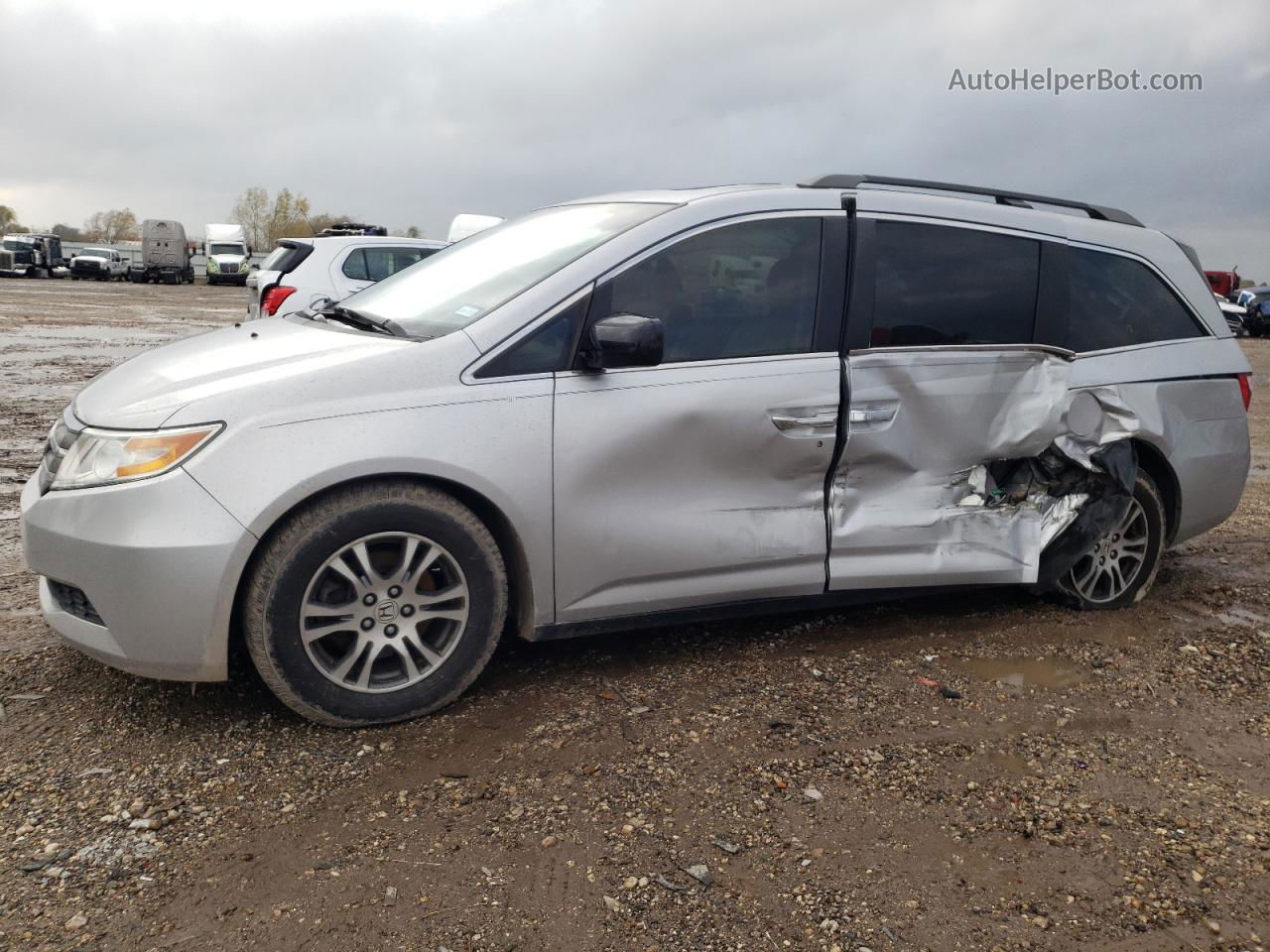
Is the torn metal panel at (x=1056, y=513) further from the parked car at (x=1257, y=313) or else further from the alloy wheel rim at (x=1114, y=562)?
the parked car at (x=1257, y=313)

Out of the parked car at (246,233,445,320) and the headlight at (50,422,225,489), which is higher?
the parked car at (246,233,445,320)

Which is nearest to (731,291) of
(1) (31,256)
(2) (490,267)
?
(2) (490,267)

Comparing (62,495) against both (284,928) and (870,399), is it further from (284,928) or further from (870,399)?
(870,399)

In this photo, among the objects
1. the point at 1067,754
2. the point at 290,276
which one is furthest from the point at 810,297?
the point at 290,276

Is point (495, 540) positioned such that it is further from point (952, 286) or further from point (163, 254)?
point (163, 254)

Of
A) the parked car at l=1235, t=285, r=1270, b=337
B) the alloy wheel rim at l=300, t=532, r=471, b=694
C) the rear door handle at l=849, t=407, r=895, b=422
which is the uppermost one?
the rear door handle at l=849, t=407, r=895, b=422

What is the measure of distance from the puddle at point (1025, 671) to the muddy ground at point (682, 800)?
0.06ft

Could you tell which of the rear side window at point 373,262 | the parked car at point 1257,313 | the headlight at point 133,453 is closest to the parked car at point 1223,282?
the parked car at point 1257,313

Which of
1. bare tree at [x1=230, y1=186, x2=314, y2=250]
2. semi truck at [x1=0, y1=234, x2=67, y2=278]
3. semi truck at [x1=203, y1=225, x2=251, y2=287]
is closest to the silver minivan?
semi truck at [x1=203, y1=225, x2=251, y2=287]

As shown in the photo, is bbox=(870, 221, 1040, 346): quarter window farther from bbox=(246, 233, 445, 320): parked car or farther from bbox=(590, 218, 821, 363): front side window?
bbox=(246, 233, 445, 320): parked car

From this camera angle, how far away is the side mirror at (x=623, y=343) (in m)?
3.50

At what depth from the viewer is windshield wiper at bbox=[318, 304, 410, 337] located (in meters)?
3.86

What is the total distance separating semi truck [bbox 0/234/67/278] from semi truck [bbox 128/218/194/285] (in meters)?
3.63

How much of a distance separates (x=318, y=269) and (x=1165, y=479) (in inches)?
347
